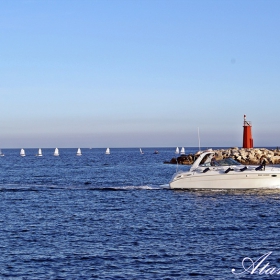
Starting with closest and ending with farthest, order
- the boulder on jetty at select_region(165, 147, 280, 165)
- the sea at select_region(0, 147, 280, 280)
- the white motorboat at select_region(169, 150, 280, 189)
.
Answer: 1. the sea at select_region(0, 147, 280, 280)
2. the white motorboat at select_region(169, 150, 280, 189)
3. the boulder on jetty at select_region(165, 147, 280, 165)

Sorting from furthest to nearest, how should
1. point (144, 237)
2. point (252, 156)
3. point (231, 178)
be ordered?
point (252, 156) < point (231, 178) < point (144, 237)

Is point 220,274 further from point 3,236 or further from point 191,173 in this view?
point 191,173

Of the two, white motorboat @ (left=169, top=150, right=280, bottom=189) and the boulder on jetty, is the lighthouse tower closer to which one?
the boulder on jetty

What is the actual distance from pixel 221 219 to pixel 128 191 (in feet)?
49.0

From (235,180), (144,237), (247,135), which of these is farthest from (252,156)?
(144,237)

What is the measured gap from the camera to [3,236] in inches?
827

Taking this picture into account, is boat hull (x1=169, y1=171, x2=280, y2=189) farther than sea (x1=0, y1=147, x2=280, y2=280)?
Yes

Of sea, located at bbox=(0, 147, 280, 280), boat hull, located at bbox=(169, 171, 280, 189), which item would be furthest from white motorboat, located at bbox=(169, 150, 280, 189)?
sea, located at bbox=(0, 147, 280, 280)

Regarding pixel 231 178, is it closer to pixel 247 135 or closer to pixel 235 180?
pixel 235 180

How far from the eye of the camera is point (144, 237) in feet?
67.8

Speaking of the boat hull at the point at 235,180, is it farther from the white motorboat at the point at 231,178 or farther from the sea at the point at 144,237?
the sea at the point at 144,237

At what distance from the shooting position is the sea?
1602 centimetres

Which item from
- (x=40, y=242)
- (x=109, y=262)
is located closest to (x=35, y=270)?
(x=109, y=262)

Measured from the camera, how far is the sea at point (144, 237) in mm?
16016
